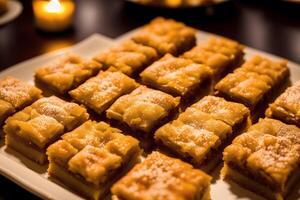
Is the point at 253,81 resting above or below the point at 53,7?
above


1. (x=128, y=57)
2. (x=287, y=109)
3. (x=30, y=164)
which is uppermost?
(x=287, y=109)

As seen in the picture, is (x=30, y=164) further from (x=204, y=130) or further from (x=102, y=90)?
(x=204, y=130)

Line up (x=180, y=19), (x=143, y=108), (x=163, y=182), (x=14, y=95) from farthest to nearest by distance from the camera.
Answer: (x=180, y=19) → (x=14, y=95) → (x=143, y=108) → (x=163, y=182)

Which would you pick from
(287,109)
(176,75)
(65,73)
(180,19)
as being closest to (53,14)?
(65,73)

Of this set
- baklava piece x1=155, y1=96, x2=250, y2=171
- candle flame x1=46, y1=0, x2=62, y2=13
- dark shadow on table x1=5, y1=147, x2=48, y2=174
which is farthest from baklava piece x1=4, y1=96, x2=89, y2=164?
candle flame x1=46, y1=0, x2=62, y2=13

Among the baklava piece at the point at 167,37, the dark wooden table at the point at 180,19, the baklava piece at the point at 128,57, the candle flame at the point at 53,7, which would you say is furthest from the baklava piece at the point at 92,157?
the candle flame at the point at 53,7

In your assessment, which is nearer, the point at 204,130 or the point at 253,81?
the point at 204,130

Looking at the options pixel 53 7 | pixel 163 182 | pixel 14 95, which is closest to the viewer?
pixel 163 182

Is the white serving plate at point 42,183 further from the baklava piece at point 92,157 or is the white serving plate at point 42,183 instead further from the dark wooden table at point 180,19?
the dark wooden table at point 180,19
